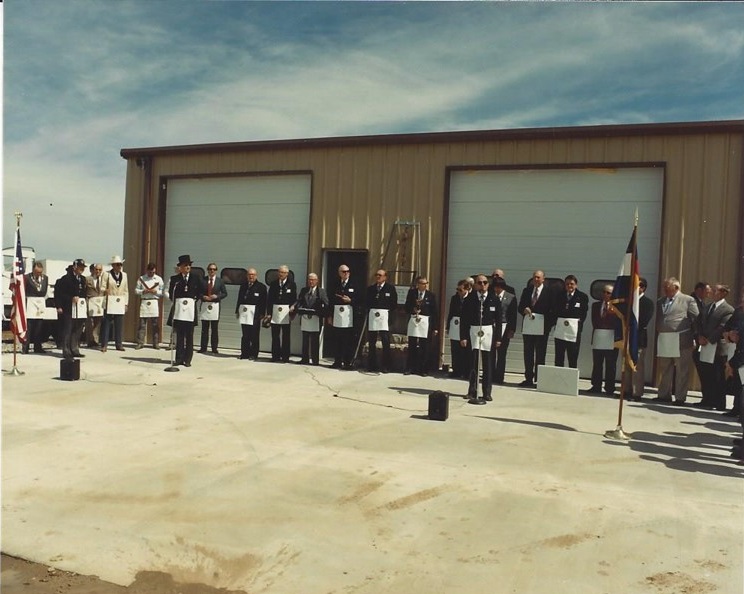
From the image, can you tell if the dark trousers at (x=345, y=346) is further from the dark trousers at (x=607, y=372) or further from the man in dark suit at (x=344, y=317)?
the dark trousers at (x=607, y=372)

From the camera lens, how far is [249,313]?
13672 mm

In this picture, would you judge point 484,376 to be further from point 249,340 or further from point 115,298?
point 115,298

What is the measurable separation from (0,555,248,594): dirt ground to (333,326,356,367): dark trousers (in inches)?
353

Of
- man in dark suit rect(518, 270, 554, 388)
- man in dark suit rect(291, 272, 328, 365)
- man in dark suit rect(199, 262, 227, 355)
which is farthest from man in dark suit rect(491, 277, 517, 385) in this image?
man in dark suit rect(199, 262, 227, 355)

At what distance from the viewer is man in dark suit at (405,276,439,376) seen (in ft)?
39.3

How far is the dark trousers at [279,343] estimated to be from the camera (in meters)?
13.2

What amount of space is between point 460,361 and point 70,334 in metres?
7.37

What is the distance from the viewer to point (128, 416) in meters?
7.79

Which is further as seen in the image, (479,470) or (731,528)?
(479,470)

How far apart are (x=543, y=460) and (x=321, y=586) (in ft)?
10.8

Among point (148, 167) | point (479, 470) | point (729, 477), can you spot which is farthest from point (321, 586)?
point (148, 167)

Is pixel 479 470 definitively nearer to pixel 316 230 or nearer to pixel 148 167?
pixel 316 230

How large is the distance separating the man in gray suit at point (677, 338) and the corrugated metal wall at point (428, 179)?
1.54 metres

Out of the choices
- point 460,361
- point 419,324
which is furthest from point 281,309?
point 460,361
